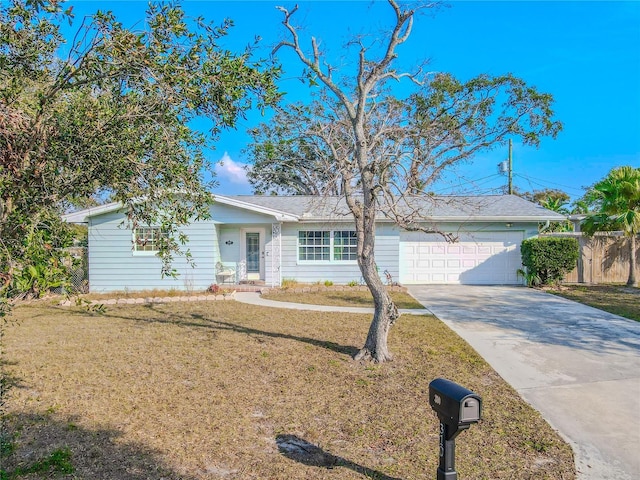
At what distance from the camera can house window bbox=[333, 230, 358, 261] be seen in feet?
50.0

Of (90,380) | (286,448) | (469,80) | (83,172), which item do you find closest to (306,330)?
(90,380)

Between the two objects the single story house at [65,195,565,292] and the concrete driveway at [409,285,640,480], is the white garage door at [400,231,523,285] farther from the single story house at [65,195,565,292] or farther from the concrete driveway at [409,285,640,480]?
the concrete driveway at [409,285,640,480]

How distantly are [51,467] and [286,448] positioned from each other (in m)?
1.94

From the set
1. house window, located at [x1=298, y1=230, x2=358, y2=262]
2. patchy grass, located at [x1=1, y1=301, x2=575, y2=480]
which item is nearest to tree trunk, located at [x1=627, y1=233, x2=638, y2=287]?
house window, located at [x1=298, y1=230, x2=358, y2=262]

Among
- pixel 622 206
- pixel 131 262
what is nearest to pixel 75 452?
pixel 131 262

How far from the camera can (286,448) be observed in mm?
3775

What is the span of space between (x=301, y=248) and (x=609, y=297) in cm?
994

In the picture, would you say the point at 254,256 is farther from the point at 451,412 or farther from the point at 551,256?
the point at 451,412

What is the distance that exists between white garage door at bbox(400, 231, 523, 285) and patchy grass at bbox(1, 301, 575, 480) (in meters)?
8.38

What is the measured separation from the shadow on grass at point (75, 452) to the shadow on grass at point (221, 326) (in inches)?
140

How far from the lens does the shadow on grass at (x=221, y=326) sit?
694 centimetres

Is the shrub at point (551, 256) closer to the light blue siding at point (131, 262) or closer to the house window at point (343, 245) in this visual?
the house window at point (343, 245)

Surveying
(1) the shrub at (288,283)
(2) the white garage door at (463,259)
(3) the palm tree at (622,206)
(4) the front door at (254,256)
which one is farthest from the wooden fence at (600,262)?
(4) the front door at (254,256)

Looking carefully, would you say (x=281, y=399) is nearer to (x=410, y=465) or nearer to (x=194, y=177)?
(x=410, y=465)
